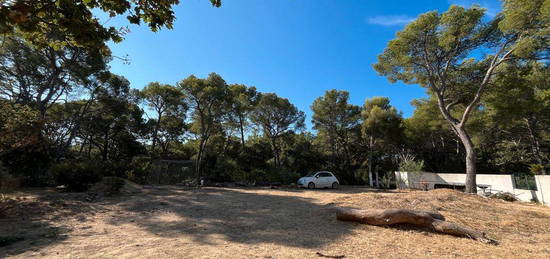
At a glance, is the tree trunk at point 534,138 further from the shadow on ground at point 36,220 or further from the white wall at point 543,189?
the shadow on ground at point 36,220

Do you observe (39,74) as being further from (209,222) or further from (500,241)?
(500,241)

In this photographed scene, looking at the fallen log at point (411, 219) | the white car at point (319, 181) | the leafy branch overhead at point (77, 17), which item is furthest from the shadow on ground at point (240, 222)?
the white car at point (319, 181)

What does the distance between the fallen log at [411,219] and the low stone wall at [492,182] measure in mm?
8976

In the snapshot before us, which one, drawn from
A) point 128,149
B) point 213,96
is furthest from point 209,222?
point 128,149

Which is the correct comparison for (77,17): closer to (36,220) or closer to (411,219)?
(36,220)

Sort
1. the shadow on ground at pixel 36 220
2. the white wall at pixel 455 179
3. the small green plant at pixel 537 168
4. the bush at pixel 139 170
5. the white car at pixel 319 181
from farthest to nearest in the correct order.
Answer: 1. the white car at pixel 319 181
2. the bush at pixel 139 170
3. the small green plant at pixel 537 168
4. the white wall at pixel 455 179
5. the shadow on ground at pixel 36 220

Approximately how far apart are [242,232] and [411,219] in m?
3.43

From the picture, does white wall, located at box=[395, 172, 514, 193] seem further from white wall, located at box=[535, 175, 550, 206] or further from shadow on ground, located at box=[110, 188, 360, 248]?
shadow on ground, located at box=[110, 188, 360, 248]

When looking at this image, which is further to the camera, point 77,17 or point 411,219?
point 411,219

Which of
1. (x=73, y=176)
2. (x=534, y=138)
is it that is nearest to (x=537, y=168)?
(x=534, y=138)

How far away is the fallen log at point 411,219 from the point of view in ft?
12.8

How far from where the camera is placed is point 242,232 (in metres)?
4.11

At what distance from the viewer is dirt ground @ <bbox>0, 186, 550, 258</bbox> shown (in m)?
3.11

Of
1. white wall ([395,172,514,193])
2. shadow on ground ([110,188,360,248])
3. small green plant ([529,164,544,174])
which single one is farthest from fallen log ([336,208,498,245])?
small green plant ([529,164,544,174])
